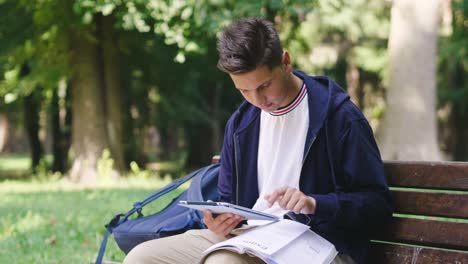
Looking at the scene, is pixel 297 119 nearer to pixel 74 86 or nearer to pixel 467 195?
pixel 467 195

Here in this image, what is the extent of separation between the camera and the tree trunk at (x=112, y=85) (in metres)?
13.6

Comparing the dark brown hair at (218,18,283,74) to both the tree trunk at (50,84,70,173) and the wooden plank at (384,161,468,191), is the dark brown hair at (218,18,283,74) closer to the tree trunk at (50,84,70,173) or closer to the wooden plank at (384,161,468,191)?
the wooden plank at (384,161,468,191)

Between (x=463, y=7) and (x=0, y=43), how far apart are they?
36.6 ft

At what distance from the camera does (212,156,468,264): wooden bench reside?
2.98 meters

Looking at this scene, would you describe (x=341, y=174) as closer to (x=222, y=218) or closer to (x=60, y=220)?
(x=222, y=218)

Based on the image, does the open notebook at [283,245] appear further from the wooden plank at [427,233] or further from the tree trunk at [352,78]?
the tree trunk at [352,78]

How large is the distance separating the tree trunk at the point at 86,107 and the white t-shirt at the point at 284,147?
414 inches

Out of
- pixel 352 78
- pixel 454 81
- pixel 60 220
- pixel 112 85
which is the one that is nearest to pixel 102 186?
pixel 112 85

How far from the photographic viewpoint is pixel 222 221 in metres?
2.95

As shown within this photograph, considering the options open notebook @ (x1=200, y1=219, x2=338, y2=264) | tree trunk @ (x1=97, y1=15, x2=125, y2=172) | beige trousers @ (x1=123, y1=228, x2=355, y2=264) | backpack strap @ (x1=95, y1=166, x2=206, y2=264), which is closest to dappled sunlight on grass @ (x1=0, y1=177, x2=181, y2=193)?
tree trunk @ (x1=97, y1=15, x2=125, y2=172)

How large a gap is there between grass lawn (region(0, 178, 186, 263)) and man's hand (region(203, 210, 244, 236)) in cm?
236

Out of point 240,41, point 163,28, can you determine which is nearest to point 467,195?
point 240,41

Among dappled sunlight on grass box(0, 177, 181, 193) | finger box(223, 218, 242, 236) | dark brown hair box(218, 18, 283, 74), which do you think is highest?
dark brown hair box(218, 18, 283, 74)

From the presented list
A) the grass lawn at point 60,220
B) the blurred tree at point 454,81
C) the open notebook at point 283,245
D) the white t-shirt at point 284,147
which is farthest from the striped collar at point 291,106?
the blurred tree at point 454,81
